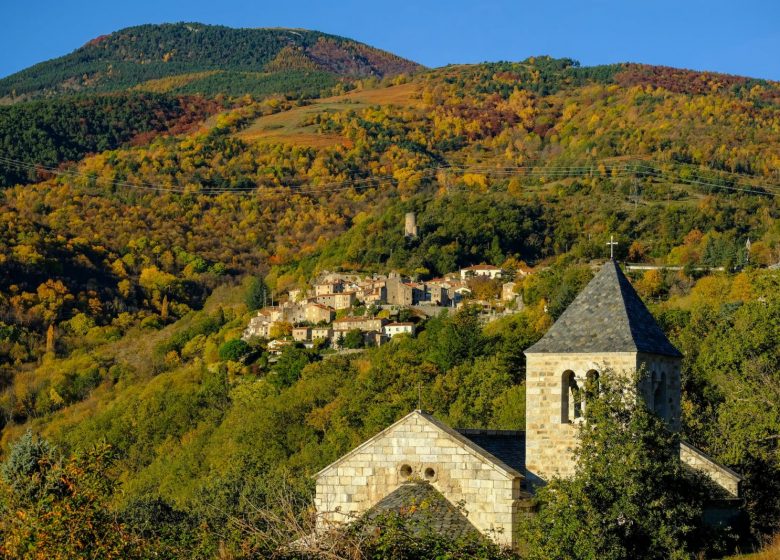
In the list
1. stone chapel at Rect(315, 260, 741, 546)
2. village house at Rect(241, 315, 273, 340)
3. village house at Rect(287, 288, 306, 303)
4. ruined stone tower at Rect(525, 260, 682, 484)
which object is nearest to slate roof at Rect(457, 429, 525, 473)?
stone chapel at Rect(315, 260, 741, 546)

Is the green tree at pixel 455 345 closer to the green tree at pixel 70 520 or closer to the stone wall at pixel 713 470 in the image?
the stone wall at pixel 713 470

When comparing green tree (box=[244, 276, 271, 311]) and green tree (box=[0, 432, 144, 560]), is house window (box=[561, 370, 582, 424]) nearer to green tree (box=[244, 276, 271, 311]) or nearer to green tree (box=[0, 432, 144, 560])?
green tree (box=[0, 432, 144, 560])

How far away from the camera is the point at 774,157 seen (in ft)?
525

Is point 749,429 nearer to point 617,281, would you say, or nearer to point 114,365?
point 617,281

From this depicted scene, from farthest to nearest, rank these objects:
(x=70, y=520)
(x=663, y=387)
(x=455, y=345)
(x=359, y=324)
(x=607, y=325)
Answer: (x=359, y=324) < (x=455, y=345) < (x=663, y=387) < (x=607, y=325) < (x=70, y=520)

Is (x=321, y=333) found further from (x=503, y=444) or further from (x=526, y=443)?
(x=526, y=443)

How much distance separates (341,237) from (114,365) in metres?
44.9

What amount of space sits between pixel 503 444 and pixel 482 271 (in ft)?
366

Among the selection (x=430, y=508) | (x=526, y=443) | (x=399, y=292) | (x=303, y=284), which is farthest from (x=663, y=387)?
(x=303, y=284)

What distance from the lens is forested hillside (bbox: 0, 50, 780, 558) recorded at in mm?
35469

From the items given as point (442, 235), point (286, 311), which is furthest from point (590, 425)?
point (442, 235)

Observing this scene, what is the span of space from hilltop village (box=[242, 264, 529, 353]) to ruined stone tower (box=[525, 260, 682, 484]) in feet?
271

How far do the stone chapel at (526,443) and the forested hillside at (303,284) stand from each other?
173 cm

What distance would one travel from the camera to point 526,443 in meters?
25.3
